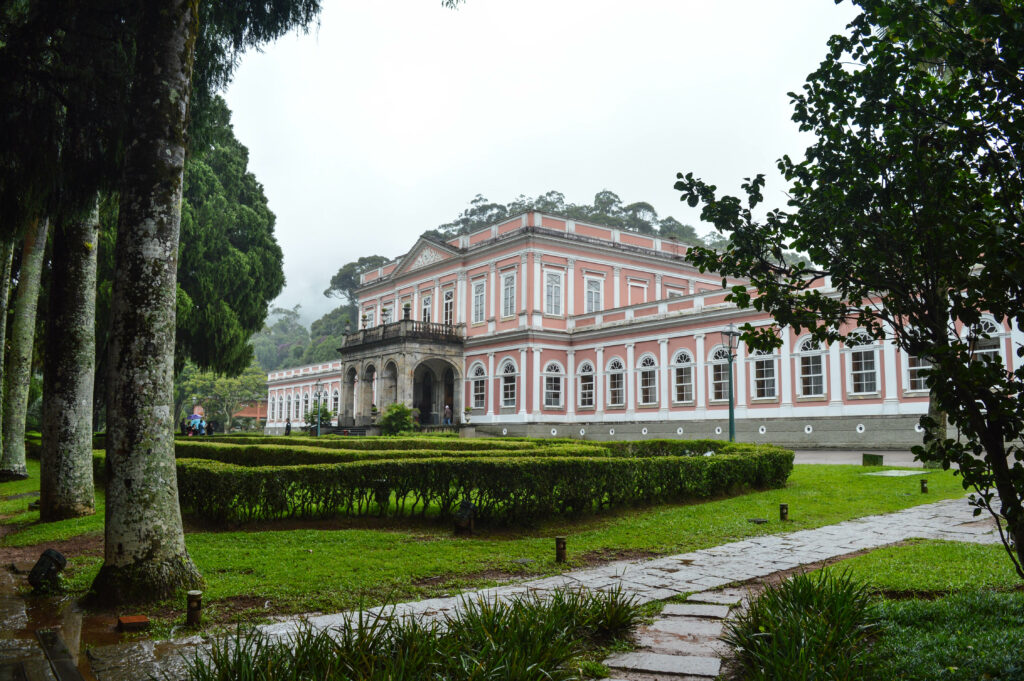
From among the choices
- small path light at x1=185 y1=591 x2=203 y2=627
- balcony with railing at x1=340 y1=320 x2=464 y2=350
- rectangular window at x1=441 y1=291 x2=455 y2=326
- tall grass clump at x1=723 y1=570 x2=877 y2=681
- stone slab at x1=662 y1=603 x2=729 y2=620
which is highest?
rectangular window at x1=441 y1=291 x2=455 y2=326

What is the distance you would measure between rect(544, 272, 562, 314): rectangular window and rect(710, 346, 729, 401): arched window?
877 centimetres

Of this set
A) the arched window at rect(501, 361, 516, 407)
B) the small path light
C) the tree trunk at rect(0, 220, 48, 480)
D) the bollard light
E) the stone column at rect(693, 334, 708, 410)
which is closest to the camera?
the small path light

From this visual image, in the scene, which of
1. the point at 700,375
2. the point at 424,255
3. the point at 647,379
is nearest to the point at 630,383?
the point at 647,379

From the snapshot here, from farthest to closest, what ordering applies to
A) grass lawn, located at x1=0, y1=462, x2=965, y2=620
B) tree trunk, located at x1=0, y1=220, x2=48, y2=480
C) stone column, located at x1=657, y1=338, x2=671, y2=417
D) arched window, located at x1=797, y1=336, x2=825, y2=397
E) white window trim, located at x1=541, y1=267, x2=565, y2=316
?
1. white window trim, located at x1=541, y1=267, x2=565, y2=316
2. stone column, located at x1=657, y1=338, x2=671, y2=417
3. arched window, located at x1=797, y1=336, x2=825, y2=397
4. tree trunk, located at x1=0, y1=220, x2=48, y2=480
5. grass lawn, located at x1=0, y1=462, x2=965, y2=620

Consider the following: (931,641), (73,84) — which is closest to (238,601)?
(931,641)

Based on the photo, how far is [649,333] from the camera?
93.5 feet

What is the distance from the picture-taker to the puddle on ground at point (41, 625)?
4.20 m

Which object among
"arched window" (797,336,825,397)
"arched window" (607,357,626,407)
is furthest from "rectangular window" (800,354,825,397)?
"arched window" (607,357,626,407)

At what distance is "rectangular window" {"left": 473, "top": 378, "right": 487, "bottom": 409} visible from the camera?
1321 inches

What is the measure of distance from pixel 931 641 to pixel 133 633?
4600 mm

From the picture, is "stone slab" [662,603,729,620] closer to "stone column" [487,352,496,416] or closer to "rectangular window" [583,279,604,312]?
"stone column" [487,352,496,416]

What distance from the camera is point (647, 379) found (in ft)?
94.0

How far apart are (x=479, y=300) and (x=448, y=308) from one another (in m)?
2.60

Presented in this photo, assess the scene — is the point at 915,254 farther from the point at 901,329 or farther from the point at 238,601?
the point at 238,601
